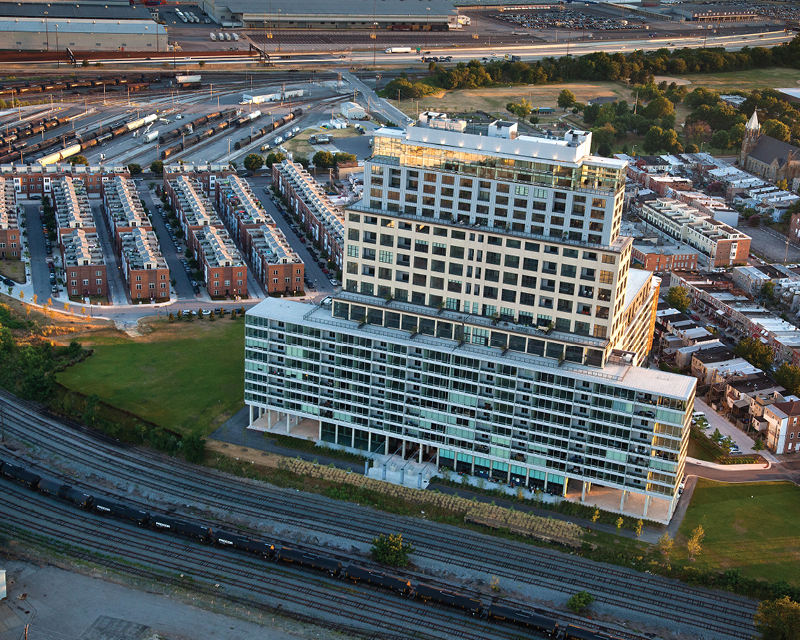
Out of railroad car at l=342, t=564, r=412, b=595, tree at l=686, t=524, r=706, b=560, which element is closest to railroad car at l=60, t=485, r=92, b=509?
railroad car at l=342, t=564, r=412, b=595

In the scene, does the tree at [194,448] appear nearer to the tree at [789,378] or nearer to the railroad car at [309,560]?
the railroad car at [309,560]

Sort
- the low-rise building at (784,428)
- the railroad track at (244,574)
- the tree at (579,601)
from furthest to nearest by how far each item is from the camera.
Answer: the low-rise building at (784,428) → the tree at (579,601) → the railroad track at (244,574)

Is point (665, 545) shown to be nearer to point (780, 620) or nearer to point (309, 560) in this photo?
point (780, 620)

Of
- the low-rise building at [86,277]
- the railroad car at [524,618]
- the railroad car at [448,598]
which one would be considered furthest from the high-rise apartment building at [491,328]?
the low-rise building at [86,277]

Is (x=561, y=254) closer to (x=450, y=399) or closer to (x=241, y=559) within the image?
(x=450, y=399)

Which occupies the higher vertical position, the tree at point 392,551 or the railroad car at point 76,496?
the tree at point 392,551

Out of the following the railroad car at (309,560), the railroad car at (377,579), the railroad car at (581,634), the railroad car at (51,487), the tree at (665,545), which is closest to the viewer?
the railroad car at (581,634)

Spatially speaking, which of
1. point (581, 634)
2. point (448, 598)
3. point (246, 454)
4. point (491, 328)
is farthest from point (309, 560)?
point (491, 328)
